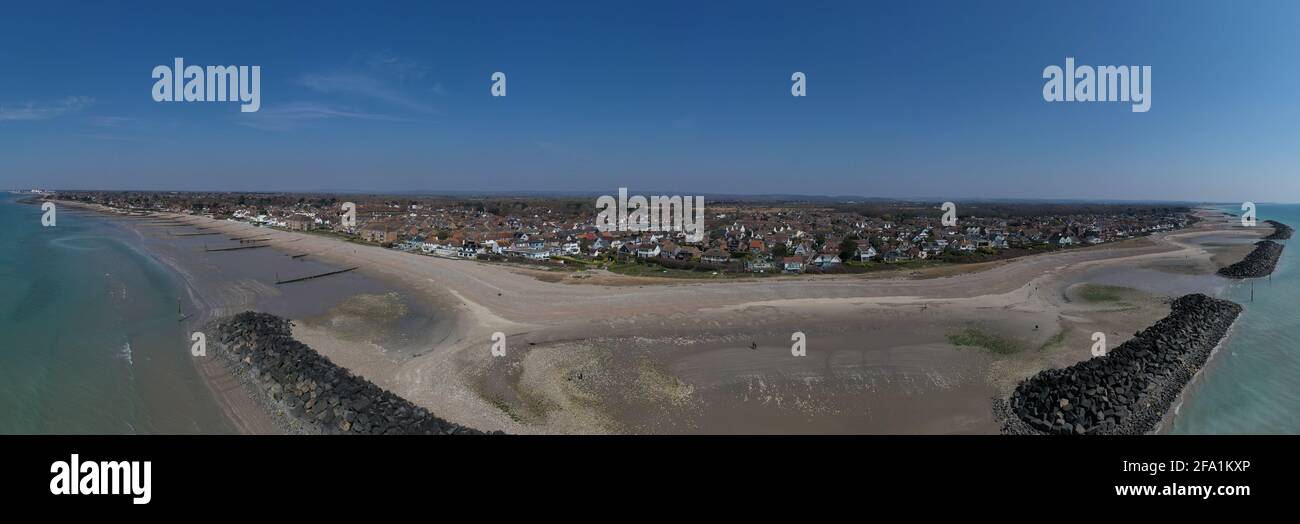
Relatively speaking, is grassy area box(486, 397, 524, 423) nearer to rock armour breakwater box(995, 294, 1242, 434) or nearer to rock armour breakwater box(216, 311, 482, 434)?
rock armour breakwater box(216, 311, 482, 434)

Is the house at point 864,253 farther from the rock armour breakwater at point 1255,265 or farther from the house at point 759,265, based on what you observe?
the rock armour breakwater at point 1255,265

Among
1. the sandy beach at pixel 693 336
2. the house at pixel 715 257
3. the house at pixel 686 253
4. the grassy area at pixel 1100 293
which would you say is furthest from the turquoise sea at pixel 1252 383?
the house at pixel 686 253

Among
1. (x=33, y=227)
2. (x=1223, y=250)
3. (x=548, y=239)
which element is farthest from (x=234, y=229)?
(x=1223, y=250)

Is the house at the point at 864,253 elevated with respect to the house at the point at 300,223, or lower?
lower

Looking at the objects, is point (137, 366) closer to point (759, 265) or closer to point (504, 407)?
point (504, 407)

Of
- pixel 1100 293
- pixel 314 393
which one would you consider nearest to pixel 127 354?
pixel 314 393
